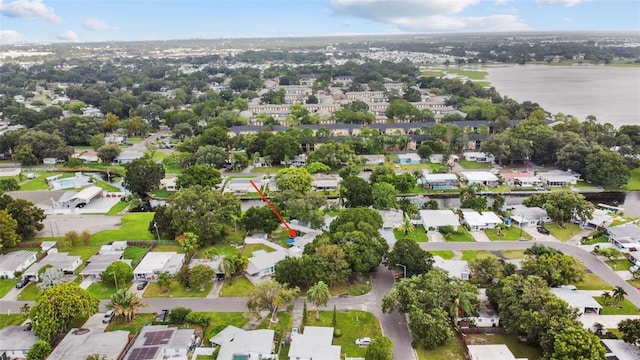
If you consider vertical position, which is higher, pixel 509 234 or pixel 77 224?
pixel 509 234

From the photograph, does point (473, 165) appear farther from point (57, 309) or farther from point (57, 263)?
point (57, 309)

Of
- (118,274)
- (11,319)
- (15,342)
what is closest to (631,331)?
(118,274)

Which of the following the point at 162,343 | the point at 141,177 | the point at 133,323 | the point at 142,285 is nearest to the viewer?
the point at 162,343

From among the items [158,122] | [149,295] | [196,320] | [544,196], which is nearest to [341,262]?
[196,320]

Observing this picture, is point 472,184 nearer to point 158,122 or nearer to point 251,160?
point 251,160

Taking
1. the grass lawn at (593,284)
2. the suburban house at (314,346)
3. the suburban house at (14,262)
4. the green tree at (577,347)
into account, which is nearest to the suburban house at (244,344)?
the suburban house at (314,346)

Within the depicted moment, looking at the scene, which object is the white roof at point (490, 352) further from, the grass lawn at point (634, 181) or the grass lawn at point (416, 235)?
the grass lawn at point (634, 181)

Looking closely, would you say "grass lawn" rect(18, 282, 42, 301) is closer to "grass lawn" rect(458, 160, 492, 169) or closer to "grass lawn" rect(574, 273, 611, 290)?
"grass lawn" rect(574, 273, 611, 290)
